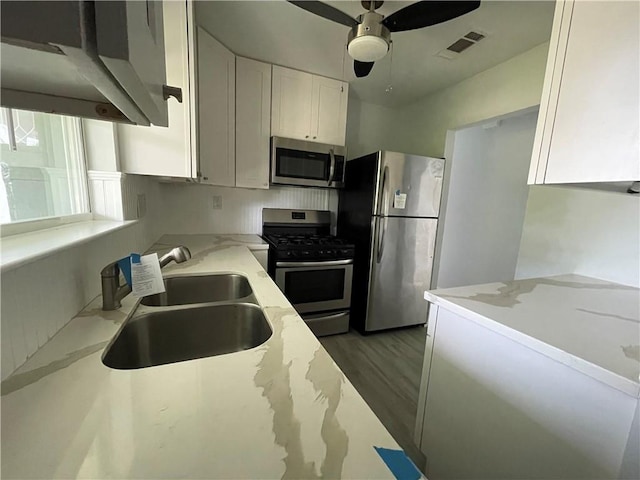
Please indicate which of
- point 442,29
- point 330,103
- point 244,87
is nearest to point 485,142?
point 442,29

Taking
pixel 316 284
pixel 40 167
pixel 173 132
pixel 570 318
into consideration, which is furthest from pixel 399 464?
pixel 316 284

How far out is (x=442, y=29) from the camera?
176 centimetres

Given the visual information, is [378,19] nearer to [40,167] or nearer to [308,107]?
[308,107]

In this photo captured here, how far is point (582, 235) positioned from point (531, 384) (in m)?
1.37

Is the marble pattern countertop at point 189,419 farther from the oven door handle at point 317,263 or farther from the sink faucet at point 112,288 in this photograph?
the oven door handle at point 317,263

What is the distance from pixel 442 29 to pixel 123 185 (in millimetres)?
2216

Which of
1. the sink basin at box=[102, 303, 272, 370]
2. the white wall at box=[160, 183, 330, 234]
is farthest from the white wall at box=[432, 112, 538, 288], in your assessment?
the sink basin at box=[102, 303, 272, 370]

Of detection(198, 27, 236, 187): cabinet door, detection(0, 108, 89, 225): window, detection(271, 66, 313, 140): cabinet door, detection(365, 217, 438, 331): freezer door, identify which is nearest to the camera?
detection(0, 108, 89, 225): window

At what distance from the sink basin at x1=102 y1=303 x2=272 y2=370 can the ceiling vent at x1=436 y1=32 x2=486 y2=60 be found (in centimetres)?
232

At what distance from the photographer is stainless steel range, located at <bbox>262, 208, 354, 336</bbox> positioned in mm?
2266

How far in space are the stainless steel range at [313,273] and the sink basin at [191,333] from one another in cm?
125

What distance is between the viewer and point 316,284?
2398 mm

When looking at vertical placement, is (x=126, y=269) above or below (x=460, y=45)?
below

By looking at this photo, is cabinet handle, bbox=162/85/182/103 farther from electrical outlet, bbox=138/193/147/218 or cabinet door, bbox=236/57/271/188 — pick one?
cabinet door, bbox=236/57/271/188
